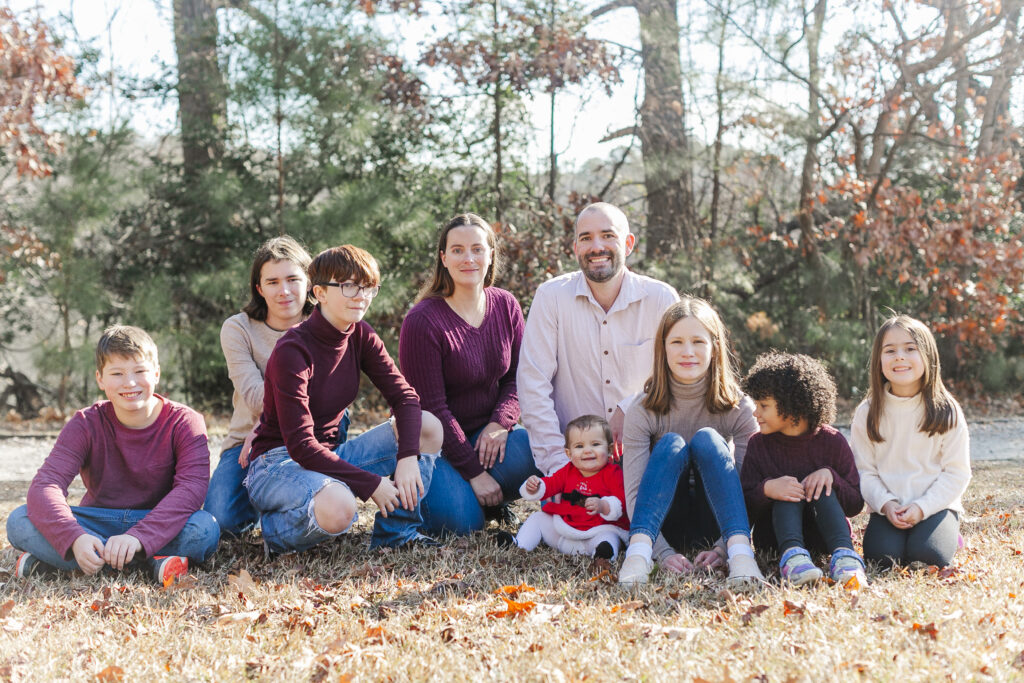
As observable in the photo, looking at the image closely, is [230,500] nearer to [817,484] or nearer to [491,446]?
[491,446]

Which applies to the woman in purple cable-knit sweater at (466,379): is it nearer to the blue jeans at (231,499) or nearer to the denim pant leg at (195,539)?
the blue jeans at (231,499)

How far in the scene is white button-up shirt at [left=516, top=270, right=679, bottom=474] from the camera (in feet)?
13.7

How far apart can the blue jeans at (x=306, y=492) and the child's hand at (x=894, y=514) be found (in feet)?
5.89

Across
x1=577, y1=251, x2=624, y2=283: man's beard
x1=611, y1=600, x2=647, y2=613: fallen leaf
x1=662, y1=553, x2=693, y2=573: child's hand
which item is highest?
x1=577, y1=251, x2=624, y2=283: man's beard

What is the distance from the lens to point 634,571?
10.4 feet

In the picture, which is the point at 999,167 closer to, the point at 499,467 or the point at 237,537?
the point at 499,467

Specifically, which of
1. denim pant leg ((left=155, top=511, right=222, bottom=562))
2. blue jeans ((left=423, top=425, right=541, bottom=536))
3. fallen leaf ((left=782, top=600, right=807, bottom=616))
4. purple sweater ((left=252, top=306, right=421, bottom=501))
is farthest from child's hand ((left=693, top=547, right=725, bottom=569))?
denim pant leg ((left=155, top=511, right=222, bottom=562))

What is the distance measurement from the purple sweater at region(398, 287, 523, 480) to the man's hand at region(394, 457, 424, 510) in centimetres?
30

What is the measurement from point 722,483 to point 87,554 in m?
2.26

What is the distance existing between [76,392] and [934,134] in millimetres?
9115

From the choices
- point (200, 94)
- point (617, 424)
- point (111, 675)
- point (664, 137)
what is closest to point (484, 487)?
point (617, 424)

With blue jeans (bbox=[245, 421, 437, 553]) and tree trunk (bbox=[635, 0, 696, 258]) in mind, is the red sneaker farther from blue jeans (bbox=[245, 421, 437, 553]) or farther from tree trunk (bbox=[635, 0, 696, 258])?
tree trunk (bbox=[635, 0, 696, 258])

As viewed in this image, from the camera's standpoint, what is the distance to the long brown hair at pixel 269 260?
13.8ft

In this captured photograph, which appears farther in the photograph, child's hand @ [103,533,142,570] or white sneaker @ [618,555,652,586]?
child's hand @ [103,533,142,570]
